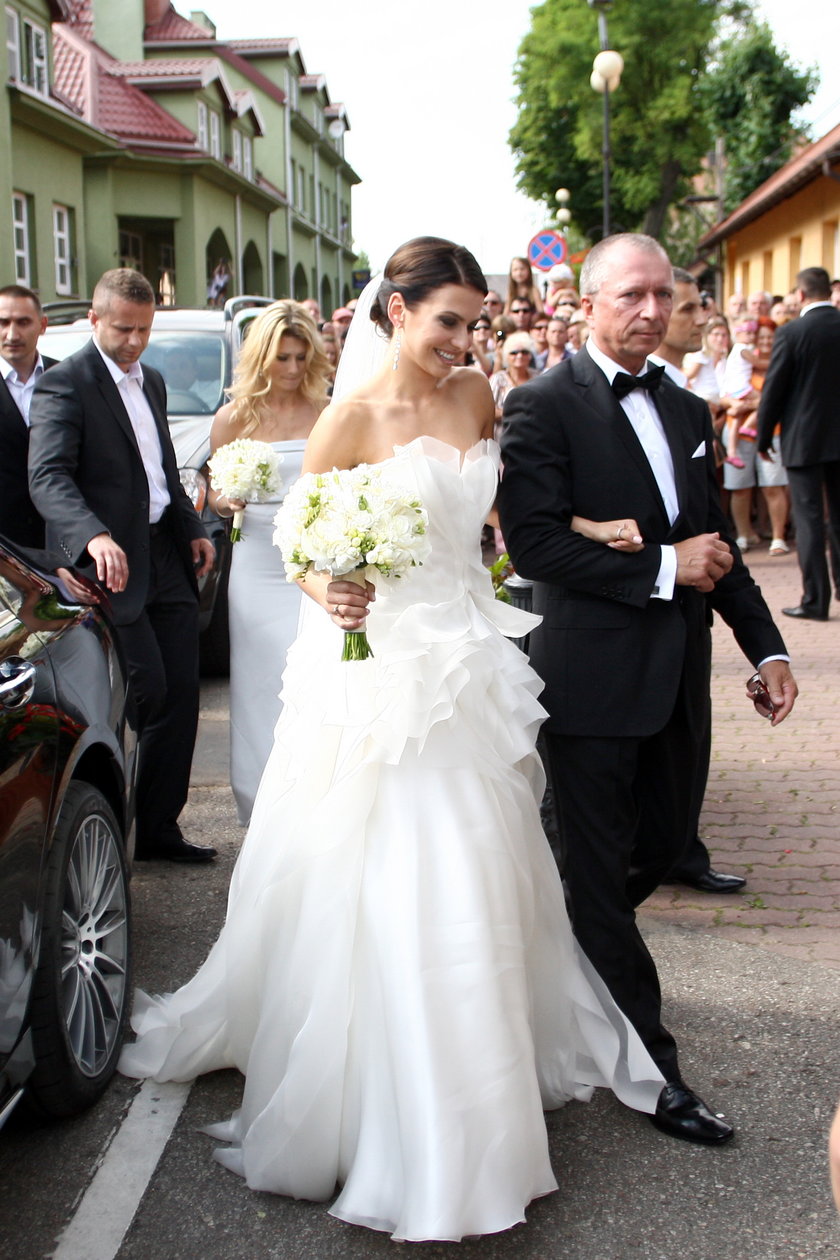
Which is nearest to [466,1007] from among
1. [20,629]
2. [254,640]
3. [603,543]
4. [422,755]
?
[422,755]

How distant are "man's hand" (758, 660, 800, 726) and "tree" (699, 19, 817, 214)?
50.8 metres

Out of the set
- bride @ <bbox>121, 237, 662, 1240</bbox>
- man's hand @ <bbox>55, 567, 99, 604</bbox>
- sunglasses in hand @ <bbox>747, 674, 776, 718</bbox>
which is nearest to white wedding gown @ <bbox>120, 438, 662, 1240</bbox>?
bride @ <bbox>121, 237, 662, 1240</bbox>

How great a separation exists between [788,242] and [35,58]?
17055mm

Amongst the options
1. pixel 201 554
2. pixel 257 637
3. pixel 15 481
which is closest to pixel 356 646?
pixel 257 637

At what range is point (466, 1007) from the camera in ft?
9.84

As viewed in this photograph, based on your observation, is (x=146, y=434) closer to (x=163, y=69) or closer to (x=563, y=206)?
(x=163, y=69)

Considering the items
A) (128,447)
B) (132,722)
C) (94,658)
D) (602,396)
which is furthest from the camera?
(128,447)

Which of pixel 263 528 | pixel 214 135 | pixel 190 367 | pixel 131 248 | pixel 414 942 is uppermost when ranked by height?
pixel 214 135

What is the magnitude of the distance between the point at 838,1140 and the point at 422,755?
2.05 m

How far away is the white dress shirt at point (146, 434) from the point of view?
5527 mm

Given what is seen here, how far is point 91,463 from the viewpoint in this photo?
5.29 meters

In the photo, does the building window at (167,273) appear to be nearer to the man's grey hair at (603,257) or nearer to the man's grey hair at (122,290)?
the man's grey hair at (122,290)

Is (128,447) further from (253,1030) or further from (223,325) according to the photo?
(223,325)

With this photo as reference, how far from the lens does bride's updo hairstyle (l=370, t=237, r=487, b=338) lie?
354 centimetres
